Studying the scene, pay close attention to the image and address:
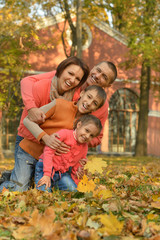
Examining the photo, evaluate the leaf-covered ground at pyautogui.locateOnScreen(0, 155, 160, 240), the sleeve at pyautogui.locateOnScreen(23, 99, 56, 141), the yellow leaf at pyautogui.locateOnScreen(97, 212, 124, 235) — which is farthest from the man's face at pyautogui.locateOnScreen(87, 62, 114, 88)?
the yellow leaf at pyautogui.locateOnScreen(97, 212, 124, 235)

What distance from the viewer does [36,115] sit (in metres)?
3.81

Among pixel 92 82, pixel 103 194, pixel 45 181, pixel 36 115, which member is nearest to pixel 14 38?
pixel 92 82

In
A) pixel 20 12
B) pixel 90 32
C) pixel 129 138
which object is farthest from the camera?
pixel 129 138

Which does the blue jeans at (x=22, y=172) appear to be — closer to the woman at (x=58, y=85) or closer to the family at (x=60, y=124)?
the family at (x=60, y=124)

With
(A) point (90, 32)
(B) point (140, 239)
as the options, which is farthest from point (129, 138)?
(B) point (140, 239)

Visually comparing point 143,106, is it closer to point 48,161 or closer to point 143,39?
point 143,39

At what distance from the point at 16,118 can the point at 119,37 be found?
8.15 metres

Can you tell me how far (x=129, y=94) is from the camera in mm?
20781

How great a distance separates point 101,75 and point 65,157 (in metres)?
1.17

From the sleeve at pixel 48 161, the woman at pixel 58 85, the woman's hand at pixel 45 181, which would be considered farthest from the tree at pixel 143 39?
the woman's hand at pixel 45 181

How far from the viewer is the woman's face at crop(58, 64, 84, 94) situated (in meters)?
4.03

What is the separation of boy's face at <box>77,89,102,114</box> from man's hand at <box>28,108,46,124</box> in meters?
0.47

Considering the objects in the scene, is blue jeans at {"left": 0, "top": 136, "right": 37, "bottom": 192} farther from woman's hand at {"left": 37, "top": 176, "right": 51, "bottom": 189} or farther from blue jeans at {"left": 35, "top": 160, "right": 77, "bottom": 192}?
woman's hand at {"left": 37, "top": 176, "right": 51, "bottom": 189}

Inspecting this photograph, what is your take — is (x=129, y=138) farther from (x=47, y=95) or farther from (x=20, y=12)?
(x=47, y=95)
